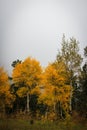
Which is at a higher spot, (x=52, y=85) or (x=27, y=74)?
(x=27, y=74)

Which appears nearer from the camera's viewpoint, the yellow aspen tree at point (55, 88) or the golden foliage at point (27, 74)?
the yellow aspen tree at point (55, 88)

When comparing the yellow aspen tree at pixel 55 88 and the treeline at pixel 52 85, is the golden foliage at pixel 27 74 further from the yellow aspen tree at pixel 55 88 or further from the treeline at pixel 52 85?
the yellow aspen tree at pixel 55 88

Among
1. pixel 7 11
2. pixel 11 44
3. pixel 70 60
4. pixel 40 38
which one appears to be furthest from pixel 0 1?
pixel 70 60

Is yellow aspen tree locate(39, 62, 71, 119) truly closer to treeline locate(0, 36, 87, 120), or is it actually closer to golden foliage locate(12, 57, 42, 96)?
treeline locate(0, 36, 87, 120)

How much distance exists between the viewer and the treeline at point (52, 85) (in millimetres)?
14438

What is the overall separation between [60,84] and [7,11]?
5.10 metres

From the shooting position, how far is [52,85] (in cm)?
1451

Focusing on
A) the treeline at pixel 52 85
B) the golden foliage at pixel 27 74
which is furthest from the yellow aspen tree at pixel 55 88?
the golden foliage at pixel 27 74

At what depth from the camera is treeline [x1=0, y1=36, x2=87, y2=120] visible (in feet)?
47.4

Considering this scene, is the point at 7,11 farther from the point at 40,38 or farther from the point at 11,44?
the point at 40,38

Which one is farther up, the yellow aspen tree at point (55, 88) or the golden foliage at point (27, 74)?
the golden foliage at point (27, 74)

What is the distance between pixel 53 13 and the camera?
12.8m

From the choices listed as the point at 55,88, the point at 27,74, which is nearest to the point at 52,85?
the point at 55,88

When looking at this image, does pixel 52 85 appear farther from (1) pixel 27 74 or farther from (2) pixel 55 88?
(1) pixel 27 74
